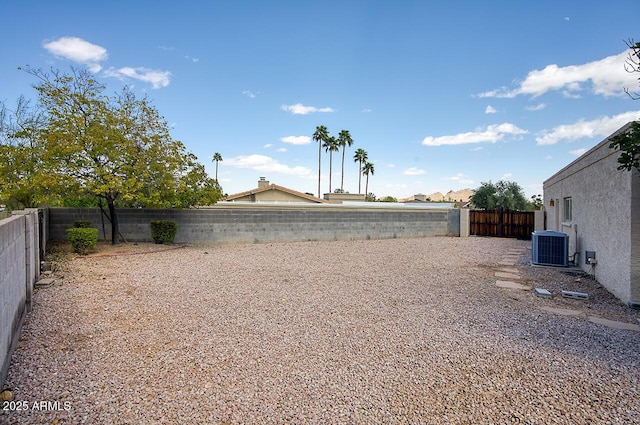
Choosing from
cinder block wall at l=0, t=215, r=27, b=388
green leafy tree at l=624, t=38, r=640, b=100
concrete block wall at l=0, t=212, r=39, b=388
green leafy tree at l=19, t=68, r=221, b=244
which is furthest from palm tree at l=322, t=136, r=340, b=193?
cinder block wall at l=0, t=215, r=27, b=388

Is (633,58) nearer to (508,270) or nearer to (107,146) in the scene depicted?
(508,270)

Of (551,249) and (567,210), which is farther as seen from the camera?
(567,210)

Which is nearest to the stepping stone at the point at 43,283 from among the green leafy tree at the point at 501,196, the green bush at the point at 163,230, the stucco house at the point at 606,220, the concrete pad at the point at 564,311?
the green bush at the point at 163,230

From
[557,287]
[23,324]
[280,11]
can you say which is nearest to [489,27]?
[280,11]

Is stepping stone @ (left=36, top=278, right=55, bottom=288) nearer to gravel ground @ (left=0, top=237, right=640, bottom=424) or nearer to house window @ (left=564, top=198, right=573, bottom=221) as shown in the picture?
gravel ground @ (left=0, top=237, right=640, bottom=424)

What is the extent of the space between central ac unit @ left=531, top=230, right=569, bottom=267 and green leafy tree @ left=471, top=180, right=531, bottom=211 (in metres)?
27.3

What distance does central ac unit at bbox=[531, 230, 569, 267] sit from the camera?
10438 millimetres

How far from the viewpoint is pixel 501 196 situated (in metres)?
36.2

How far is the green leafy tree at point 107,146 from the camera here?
1104cm

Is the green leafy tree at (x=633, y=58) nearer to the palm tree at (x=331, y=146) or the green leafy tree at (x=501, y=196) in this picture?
the green leafy tree at (x=501, y=196)

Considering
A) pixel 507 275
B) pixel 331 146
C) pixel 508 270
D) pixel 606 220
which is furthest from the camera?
pixel 331 146

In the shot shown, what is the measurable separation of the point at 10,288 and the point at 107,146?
8.43 metres

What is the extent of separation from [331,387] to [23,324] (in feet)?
14.1

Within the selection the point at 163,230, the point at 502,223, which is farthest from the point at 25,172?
the point at 502,223
